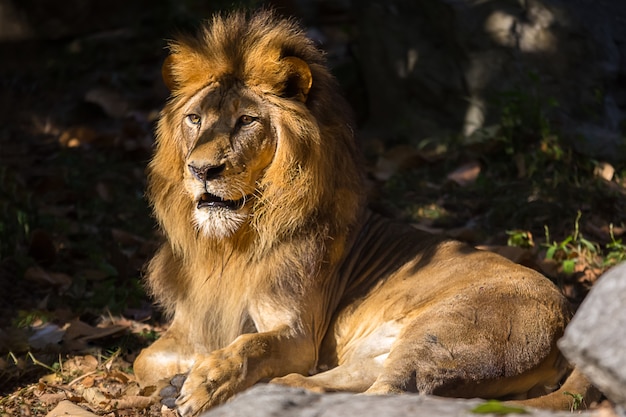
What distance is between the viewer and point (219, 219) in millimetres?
4840

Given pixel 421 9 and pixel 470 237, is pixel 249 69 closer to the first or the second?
pixel 470 237

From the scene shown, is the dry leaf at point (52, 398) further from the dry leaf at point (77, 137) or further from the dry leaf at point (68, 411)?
the dry leaf at point (77, 137)

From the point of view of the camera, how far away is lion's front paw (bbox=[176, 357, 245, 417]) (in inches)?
171

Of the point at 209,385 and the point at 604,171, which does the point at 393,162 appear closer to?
the point at 604,171

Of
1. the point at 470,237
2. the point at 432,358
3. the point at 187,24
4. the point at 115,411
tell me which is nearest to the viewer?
the point at 432,358

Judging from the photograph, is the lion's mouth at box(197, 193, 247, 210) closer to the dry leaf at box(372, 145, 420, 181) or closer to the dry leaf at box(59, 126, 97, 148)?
the dry leaf at box(372, 145, 420, 181)

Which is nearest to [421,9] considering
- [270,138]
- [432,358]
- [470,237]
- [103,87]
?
[470,237]

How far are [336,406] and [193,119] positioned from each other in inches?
101

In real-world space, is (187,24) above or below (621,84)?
above

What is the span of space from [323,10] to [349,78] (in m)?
3.07

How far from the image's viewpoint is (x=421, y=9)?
8914mm

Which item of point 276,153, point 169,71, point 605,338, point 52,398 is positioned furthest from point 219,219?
point 605,338

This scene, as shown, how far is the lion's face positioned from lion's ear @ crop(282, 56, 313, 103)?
170 millimetres

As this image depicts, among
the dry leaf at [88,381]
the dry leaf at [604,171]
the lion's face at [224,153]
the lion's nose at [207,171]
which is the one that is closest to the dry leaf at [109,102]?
the dry leaf at [604,171]
